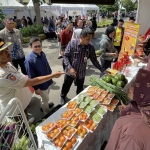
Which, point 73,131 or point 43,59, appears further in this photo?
point 43,59

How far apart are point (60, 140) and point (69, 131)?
0.49ft

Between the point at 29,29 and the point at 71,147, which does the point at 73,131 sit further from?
the point at 29,29

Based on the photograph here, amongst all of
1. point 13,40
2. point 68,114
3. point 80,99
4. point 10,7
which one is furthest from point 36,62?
point 10,7

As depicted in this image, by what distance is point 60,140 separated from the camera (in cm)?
165

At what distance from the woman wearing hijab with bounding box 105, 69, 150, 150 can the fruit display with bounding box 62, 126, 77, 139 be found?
0.48 metres

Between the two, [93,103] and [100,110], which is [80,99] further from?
[100,110]

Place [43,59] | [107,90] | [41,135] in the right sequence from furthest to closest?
[43,59]
[107,90]
[41,135]

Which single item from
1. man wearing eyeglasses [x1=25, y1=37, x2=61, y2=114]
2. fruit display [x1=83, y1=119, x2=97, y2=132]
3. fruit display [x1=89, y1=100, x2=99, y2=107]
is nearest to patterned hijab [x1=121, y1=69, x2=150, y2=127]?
fruit display [x1=83, y1=119, x2=97, y2=132]

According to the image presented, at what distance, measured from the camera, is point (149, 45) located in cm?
470

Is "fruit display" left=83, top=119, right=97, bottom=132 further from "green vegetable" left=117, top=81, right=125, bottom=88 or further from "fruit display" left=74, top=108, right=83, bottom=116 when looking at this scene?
"green vegetable" left=117, top=81, right=125, bottom=88

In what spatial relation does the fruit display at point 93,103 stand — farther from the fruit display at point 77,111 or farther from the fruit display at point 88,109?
the fruit display at point 77,111

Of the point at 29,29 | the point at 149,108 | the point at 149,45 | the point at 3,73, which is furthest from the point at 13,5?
the point at 149,108

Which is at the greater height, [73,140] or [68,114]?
[68,114]

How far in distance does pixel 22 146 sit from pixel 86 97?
1.09 meters
